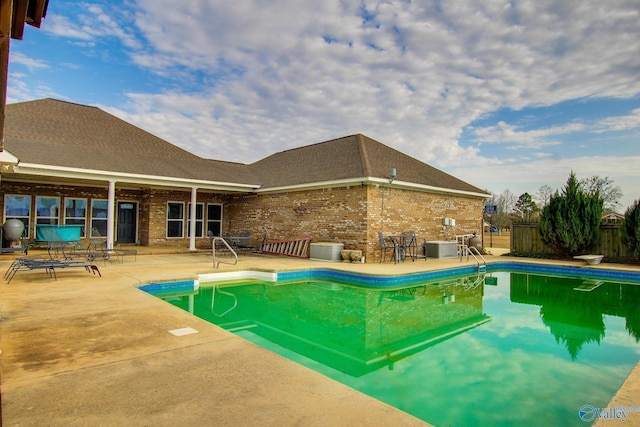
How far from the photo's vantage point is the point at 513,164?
21.7m

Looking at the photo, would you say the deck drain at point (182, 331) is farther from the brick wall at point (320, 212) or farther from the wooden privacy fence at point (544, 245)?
the wooden privacy fence at point (544, 245)

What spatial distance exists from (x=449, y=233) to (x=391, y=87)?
6.49m

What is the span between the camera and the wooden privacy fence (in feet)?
43.1

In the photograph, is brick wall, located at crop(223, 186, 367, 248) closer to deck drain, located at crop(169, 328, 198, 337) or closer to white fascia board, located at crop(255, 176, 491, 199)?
white fascia board, located at crop(255, 176, 491, 199)

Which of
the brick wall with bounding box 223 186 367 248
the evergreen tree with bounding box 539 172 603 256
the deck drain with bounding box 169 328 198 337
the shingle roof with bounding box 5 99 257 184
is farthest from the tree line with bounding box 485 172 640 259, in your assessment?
the deck drain with bounding box 169 328 198 337

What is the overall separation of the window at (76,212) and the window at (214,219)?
493cm

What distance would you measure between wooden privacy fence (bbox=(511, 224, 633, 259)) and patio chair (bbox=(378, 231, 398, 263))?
673 centimetres

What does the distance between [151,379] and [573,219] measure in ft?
49.9

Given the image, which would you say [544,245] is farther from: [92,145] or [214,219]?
[92,145]

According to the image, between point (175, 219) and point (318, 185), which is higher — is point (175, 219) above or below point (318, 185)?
below

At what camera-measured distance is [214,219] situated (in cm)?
1731

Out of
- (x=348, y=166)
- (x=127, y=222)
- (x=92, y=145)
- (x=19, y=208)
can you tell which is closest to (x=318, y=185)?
(x=348, y=166)

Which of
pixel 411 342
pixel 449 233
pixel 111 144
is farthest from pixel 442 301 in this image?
pixel 111 144

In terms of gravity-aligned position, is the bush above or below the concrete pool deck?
above
